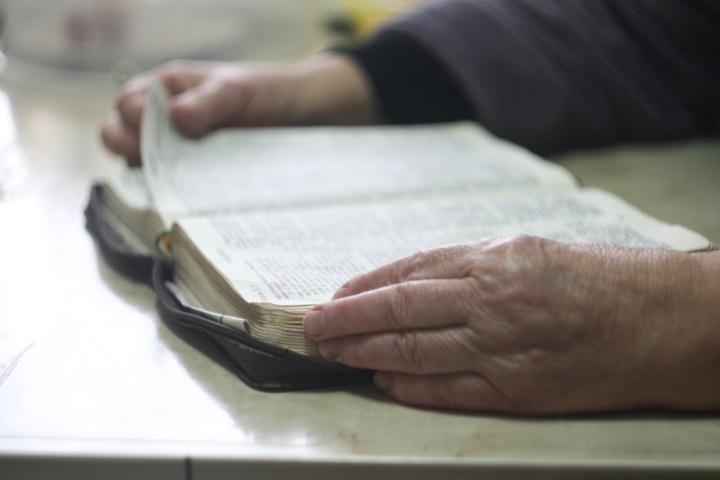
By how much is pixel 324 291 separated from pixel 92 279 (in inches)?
9.1

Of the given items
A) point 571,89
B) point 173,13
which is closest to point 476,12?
point 571,89

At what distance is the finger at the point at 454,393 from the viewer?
50cm

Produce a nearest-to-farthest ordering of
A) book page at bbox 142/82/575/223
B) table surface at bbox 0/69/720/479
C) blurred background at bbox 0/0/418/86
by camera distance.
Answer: table surface at bbox 0/69/720/479 < book page at bbox 142/82/575/223 < blurred background at bbox 0/0/418/86

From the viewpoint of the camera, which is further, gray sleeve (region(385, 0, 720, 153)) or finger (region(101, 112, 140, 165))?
gray sleeve (region(385, 0, 720, 153))

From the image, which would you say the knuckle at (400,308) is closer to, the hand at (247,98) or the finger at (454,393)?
the finger at (454,393)

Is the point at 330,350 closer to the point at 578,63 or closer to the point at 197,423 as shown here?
the point at 197,423

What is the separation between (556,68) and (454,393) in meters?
0.64

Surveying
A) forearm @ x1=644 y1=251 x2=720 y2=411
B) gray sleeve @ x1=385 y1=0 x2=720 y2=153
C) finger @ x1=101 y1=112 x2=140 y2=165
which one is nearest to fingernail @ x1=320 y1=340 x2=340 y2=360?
forearm @ x1=644 y1=251 x2=720 y2=411

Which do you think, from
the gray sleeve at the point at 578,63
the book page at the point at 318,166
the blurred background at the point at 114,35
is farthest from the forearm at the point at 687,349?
the blurred background at the point at 114,35

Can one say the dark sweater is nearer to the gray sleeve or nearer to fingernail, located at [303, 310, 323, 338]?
the gray sleeve

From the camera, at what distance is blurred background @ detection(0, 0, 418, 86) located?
4.45 feet

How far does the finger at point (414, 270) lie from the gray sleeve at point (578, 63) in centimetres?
52

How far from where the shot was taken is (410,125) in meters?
1.09

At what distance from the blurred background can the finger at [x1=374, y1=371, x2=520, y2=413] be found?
3.14 feet
